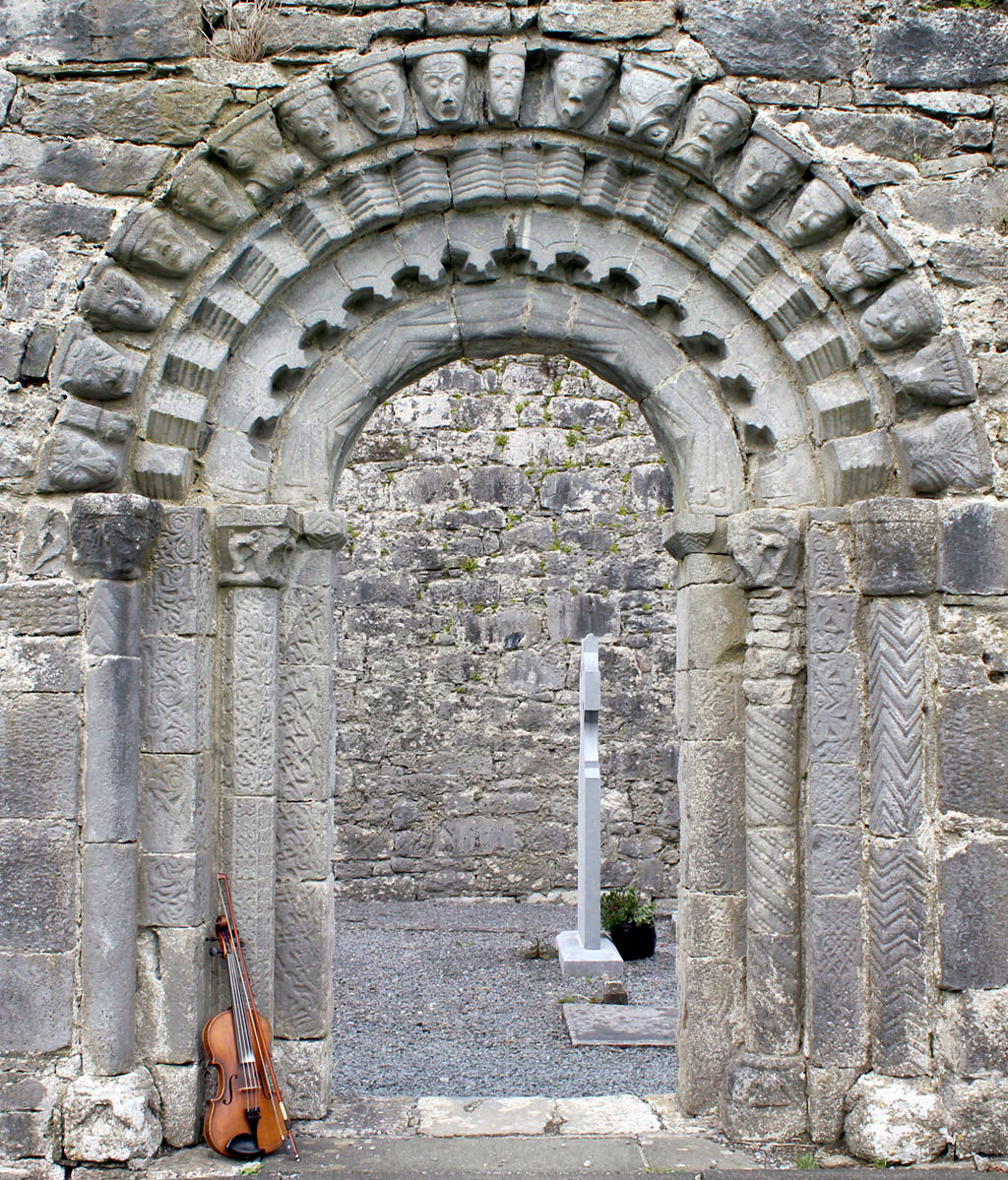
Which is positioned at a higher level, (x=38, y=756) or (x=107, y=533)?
(x=107, y=533)

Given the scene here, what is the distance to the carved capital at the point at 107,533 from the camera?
3.96 meters

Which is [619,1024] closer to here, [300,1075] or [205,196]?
[300,1075]

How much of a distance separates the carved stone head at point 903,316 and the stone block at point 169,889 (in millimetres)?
2954

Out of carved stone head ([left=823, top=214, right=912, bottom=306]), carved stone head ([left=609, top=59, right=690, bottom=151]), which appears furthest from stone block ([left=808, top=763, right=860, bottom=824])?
carved stone head ([left=609, top=59, right=690, bottom=151])

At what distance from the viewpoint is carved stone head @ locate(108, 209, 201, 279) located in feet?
13.2

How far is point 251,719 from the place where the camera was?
4238 mm

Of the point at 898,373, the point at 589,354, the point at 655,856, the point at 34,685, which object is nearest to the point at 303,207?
the point at 589,354

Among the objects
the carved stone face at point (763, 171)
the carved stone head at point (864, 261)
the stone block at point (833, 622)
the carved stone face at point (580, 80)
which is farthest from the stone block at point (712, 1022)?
the carved stone face at point (580, 80)

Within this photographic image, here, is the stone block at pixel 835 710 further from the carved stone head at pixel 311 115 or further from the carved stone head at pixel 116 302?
the carved stone head at pixel 116 302

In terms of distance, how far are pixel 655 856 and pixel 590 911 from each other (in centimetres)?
169

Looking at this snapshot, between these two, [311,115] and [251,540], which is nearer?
[311,115]

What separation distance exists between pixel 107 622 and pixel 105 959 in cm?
112

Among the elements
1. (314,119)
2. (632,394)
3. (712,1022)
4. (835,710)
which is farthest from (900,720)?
(314,119)

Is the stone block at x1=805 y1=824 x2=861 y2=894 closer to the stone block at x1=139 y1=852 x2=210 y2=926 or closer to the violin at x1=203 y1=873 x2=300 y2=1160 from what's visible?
the violin at x1=203 y1=873 x2=300 y2=1160
